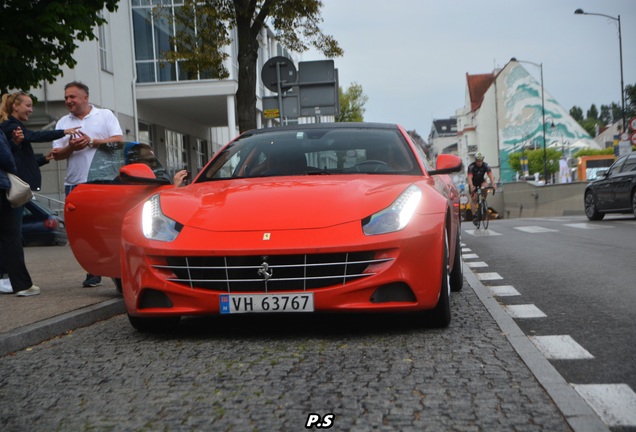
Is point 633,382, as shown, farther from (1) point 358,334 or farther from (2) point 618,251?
(2) point 618,251

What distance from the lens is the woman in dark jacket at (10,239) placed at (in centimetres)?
733

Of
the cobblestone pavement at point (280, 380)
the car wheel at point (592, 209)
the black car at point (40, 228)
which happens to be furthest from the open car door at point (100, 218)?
the car wheel at point (592, 209)

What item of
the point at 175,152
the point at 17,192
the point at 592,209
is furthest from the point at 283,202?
the point at 175,152

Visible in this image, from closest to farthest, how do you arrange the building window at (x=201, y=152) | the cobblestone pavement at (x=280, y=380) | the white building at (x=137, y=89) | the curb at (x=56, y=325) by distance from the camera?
the cobblestone pavement at (x=280, y=380), the curb at (x=56, y=325), the white building at (x=137, y=89), the building window at (x=201, y=152)

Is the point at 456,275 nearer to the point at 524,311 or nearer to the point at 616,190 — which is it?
the point at 524,311

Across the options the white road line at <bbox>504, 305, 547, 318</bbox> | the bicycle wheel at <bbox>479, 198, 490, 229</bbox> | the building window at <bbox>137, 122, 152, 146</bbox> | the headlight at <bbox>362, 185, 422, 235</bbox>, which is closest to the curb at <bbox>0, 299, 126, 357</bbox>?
the headlight at <bbox>362, 185, 422, 235</bbox>

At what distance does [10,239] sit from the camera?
7.50m

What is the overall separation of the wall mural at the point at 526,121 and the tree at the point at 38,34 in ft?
307

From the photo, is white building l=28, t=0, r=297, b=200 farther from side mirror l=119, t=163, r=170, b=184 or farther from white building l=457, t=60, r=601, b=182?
white building l=457, t=60, r=601, b=182

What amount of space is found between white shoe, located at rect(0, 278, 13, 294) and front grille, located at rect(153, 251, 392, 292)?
3767mm

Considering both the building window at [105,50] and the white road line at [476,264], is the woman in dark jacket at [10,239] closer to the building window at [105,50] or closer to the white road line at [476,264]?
the white road line at [476,264]

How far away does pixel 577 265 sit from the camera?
980 cm

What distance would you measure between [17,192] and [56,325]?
6.40 ft

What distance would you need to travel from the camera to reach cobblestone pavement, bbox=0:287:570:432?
132 inches
